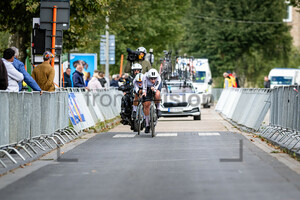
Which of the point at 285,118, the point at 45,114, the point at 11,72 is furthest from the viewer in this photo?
the point at 285,118

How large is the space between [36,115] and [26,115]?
97 cm

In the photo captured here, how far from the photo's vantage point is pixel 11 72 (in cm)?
1445

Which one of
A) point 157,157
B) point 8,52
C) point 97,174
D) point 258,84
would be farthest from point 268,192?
point 258,84

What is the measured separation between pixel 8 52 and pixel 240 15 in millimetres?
53333

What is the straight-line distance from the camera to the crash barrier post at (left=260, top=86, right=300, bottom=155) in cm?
1581

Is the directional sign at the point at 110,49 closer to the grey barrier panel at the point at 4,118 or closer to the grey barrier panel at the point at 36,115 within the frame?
the grey barrier panel at the point at 36,115

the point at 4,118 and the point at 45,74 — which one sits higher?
the point at 45,74

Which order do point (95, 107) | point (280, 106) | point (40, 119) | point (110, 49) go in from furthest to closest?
point (110, 49), point (95, 107), point (280, 106), point (40, 119)

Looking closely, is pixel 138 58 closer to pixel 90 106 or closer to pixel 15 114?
pixel 90 106

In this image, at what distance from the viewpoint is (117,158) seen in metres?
13.3

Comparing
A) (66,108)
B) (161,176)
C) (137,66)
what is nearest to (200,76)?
(137,66)

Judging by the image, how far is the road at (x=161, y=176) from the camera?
887cm

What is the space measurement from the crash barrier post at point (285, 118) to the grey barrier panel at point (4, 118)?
492 centimetres

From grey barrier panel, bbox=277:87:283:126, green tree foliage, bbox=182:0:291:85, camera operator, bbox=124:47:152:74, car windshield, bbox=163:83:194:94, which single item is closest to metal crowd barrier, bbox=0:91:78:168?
camera operator, bbox=124:47:152:74
